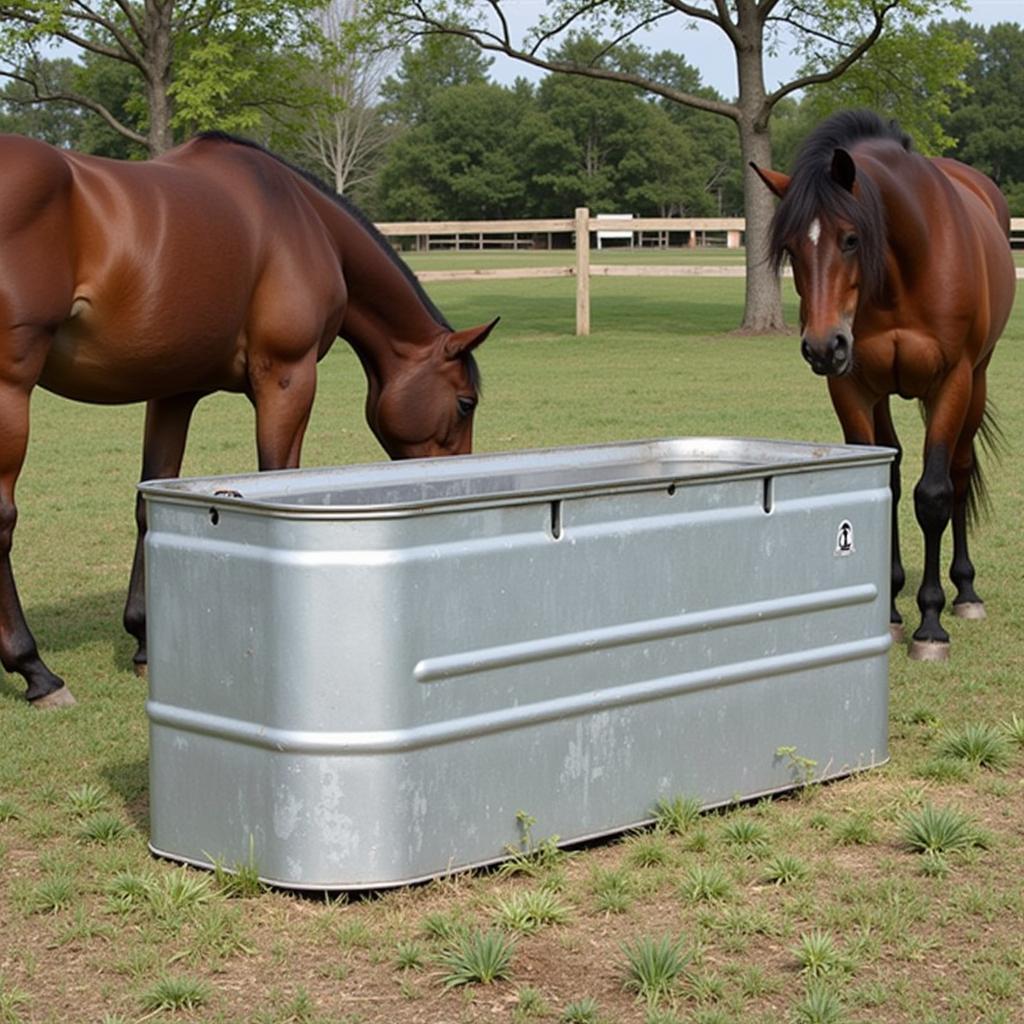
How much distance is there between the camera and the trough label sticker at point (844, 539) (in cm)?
520

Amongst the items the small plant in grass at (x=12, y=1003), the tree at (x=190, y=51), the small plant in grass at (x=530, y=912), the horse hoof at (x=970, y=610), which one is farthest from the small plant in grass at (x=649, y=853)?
the tree at (x=190, y=51)

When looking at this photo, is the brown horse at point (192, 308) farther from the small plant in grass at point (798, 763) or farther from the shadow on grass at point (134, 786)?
the small plant in grass at point (798, 763)

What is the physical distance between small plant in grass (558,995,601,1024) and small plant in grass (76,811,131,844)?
71.0 inches

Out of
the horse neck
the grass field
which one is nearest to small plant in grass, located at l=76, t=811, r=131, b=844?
the grass field

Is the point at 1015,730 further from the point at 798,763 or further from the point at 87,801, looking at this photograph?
the point at 87,801

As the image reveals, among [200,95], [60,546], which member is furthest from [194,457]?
[200,95]

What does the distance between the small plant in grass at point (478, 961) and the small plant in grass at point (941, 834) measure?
1381mm

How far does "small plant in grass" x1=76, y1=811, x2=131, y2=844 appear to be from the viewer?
482 centimetres

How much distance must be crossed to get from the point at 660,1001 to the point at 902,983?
1.80ft

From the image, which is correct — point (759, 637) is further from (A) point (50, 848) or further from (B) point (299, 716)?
(A) point (50, 848)

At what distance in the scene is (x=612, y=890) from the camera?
4.29 metres

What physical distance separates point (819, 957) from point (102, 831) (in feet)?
7.11

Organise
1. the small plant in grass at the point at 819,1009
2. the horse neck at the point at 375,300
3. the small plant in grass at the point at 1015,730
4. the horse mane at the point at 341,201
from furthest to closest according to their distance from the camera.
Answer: the horse neck at the point at 375,300, the horse mane at the point at 341,201, the small plant in grass at the point at 1015,730, the small plant in grass at the point at 819,1009

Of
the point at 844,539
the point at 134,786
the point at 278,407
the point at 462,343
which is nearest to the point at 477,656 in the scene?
the point at 844,539
